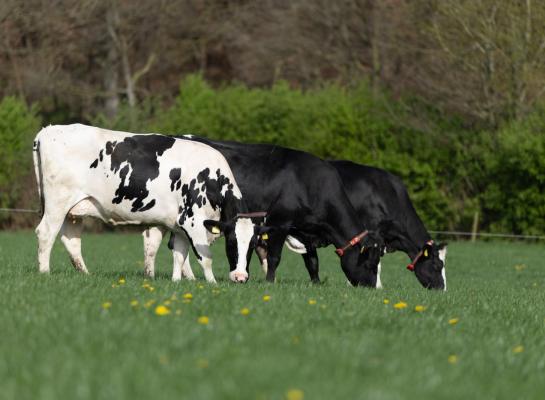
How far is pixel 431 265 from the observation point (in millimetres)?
17359

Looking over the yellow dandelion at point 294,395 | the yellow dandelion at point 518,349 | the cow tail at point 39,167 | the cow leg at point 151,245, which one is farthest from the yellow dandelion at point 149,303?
the cow leg at point 151,245

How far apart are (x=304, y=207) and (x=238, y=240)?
2.40m

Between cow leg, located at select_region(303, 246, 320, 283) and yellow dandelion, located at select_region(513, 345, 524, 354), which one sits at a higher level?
yellow dandelion, located at select_region(513, 345, 524, 354)

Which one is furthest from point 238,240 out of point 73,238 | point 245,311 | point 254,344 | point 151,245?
point 254,344

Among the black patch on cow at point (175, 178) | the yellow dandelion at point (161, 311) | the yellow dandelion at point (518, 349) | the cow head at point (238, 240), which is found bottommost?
the cow head at point (238, 240)

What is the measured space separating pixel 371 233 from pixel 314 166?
126 centimetres

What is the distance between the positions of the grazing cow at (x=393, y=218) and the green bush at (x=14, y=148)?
21.2m

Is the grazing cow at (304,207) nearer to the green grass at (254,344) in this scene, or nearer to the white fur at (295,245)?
the white fur at (295,245)

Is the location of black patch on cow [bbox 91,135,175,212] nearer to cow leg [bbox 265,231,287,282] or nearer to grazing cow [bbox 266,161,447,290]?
cow leg [bbox 265,231,287,282]

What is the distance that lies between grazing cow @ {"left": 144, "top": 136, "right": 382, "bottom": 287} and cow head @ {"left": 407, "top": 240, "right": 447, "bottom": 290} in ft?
6.77

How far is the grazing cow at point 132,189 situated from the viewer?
13.4 metres

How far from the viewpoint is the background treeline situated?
34.5m

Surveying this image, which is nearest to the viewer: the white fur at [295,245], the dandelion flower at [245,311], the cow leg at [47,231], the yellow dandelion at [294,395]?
the yellow dandelion at [294,395]

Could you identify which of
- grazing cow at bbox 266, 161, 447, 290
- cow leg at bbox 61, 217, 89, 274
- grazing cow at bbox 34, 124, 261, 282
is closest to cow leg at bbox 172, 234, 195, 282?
grazing cow at bbox 34, 124, 261, 282
